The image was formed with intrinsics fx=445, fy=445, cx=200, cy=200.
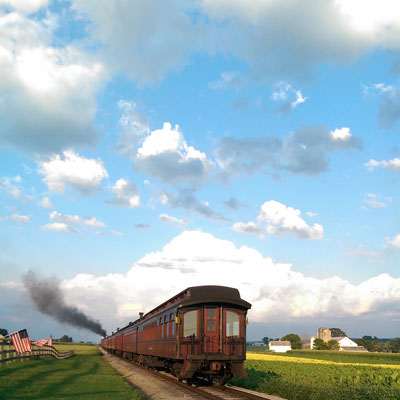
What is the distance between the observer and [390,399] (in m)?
13.8

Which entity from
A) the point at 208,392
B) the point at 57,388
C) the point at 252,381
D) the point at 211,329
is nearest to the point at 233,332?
the point at 211,329

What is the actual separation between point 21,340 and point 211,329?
49.1ft

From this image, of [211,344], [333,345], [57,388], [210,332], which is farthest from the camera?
[333,345]

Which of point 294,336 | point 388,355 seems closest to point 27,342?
point 388,355

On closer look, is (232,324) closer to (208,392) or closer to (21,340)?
(208,392)

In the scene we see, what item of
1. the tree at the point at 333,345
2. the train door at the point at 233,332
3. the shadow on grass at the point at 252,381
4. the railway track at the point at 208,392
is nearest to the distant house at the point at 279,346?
the tree at the point at 333,345

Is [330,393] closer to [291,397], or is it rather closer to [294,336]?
[291,397]

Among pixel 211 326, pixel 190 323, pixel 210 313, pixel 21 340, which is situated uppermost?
pixel 210 313

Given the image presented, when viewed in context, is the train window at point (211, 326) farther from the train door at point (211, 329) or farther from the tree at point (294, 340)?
the tree at point (294, 340)

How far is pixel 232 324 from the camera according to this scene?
63.4 ft

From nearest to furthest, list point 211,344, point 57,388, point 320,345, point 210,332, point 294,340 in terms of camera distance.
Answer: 1. point 57,388
2. point 211,344
3. point 210,332
4. point 320,345
5. point 294,340

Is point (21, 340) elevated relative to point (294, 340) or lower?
elevated

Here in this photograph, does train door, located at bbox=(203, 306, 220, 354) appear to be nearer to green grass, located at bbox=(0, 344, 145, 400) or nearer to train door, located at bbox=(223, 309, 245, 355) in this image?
train door, located at bbox=(223, 309, 245, 355)

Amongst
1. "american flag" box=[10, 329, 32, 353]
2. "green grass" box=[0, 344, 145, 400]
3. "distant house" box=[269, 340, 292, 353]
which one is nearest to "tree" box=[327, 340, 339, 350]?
"distant house" box=[269, 340, 292, 353]
